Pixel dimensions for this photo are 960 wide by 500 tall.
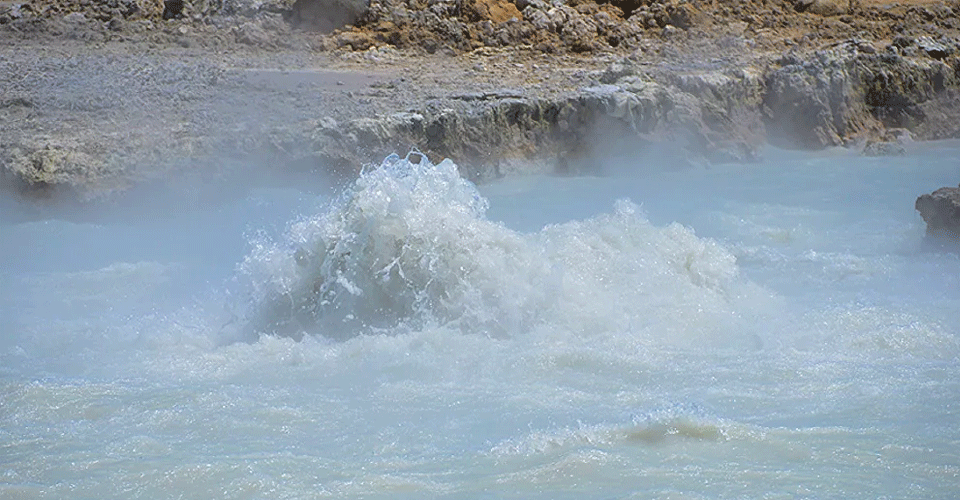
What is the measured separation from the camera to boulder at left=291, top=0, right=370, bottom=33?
1083 cm

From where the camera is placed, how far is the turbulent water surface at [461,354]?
331 cm

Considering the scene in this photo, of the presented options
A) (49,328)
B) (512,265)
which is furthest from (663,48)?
(49,328)

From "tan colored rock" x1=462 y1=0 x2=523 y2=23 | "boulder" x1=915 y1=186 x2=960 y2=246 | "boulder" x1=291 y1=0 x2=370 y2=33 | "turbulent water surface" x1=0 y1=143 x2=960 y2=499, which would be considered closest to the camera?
"turbulent water surface" x1=0 y1=143 x2=960 y2=499

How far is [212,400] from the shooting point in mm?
3936

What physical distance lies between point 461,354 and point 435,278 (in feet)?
2.26

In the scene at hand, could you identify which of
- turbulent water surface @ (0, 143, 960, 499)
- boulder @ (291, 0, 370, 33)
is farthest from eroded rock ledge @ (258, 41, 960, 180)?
boulder @ (291, 0, 370, 33)

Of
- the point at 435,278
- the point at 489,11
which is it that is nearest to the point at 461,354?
the point at 435,278

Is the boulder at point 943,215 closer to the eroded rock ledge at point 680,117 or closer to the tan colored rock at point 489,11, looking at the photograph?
the eroded rock ledge at point 680,117

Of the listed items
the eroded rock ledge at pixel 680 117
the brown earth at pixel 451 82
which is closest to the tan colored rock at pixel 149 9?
the brown earth at pixel 451 82

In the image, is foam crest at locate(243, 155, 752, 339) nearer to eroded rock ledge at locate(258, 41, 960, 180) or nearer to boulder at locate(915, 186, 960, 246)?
boulder at locate(915, 186, 960, 246)

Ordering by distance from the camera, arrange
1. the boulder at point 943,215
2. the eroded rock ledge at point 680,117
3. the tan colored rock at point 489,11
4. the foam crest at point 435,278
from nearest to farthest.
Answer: the foam crest at point 435,278, the boulder at point 943,215, the eroded rock ledge at point 680,117, the tan colored rock at point 489,11

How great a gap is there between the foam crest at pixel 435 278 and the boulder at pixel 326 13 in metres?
5.82

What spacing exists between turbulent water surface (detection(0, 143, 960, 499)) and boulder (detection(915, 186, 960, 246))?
0.66 feet

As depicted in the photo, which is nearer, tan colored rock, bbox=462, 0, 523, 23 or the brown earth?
the brown earth
